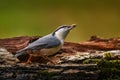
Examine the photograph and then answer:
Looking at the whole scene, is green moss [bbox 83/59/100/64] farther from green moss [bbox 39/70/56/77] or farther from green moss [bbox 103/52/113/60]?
green moss [bbox 39/70/56/77]

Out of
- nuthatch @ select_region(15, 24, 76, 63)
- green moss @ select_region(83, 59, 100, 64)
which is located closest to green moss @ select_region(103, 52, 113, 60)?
green moss @ select_region(83, 59, 100, 64)

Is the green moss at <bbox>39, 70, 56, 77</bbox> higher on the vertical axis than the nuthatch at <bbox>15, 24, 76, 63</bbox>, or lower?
lower

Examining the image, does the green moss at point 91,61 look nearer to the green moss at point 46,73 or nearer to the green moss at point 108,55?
the green moss at point 108,55

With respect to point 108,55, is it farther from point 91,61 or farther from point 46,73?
point 46,73

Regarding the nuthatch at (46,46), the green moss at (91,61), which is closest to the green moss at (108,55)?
the green moss at (91,61)

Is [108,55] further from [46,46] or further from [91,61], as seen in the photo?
[46,46]

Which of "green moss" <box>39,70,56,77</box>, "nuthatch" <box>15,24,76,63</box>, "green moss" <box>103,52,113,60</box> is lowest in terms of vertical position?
"green moss" <box>39,70,56,77</box>

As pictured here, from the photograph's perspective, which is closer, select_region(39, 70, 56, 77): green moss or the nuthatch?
select_region(39, 70, 56, 77): green moss

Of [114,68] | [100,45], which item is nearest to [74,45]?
[100,45]

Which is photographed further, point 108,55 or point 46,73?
point 108,55

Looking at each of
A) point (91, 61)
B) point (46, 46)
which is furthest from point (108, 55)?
point (46, 46)

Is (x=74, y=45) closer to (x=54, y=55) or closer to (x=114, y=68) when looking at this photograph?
(x=54, y=55)

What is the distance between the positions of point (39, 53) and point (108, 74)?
30cm

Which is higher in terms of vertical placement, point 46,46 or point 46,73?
point 46,46
